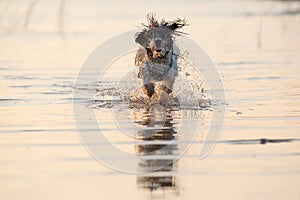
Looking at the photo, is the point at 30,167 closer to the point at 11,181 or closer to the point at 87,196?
Answer: the point at 11,181

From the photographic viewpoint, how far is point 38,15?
3297 centimetres

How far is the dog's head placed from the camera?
496 inches

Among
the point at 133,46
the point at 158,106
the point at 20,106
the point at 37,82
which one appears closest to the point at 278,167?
the point at 158,106

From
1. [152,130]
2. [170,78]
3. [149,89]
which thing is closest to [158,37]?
[170,78]

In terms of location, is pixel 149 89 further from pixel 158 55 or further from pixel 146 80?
pixel 158 55

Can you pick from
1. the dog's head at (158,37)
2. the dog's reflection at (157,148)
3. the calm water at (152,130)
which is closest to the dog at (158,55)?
the dog's head at (158,37)

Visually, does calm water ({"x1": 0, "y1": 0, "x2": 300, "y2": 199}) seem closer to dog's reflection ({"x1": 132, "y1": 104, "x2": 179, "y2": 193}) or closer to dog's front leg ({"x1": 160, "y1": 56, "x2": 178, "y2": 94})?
dog's reflection ({"x1": 132, "y1": 104, "x2": 179, "y2": 193})

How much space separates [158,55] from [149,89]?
625mm

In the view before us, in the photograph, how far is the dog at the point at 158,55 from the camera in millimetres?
12633

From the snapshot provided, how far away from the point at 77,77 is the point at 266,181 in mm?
8947

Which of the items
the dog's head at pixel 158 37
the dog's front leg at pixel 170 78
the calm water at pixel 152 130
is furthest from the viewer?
the dog's front leg at pixel 170 78

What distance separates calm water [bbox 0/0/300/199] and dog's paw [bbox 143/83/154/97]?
433 mm

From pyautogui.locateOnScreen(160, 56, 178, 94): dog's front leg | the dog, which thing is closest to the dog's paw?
the dog

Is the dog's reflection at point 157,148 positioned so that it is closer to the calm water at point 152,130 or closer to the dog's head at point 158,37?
the calm water at point 152,130
